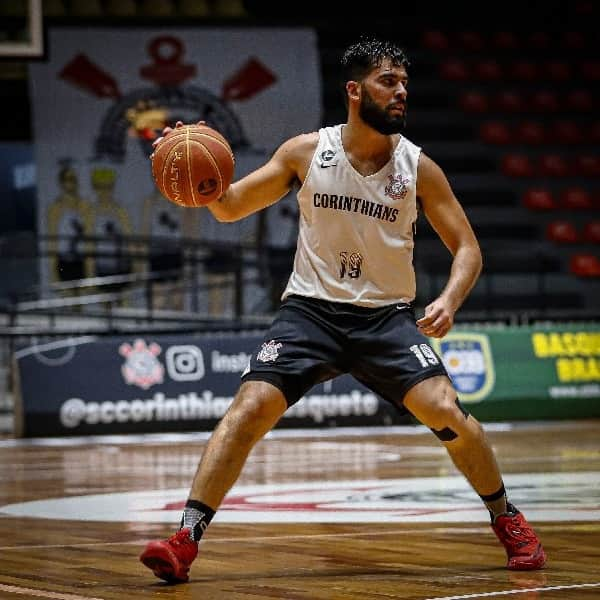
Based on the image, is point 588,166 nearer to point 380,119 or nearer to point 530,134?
point 530,134

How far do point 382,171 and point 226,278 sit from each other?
42.8 feet

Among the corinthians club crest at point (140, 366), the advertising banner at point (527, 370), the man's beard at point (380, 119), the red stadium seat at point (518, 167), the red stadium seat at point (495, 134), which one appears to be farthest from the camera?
the red stadium seat at point (495, 134)

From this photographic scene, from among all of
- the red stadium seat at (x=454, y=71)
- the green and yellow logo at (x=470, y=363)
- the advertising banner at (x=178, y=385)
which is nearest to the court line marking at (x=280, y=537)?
the advertising banner at (x=178, y=385)

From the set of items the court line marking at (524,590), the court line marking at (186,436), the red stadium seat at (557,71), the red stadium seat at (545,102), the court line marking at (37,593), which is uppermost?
the red stadium seat at (557,71)

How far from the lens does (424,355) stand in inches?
206

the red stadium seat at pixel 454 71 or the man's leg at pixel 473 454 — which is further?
the red stadium seat at pixel 454 71

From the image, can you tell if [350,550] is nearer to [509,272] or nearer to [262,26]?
[509,272]

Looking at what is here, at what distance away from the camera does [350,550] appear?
5859 millimetres

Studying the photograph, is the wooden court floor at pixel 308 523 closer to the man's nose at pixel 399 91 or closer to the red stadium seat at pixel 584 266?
the man's nose at pixel 399 91

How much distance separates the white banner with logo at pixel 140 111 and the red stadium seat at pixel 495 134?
3.24 metres

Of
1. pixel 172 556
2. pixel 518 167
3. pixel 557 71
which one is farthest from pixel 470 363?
pixel 557 71

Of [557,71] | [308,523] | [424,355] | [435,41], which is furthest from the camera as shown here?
[435,41]

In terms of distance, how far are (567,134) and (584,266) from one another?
9.08 feet

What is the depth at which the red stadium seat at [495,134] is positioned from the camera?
22469 millimetres
